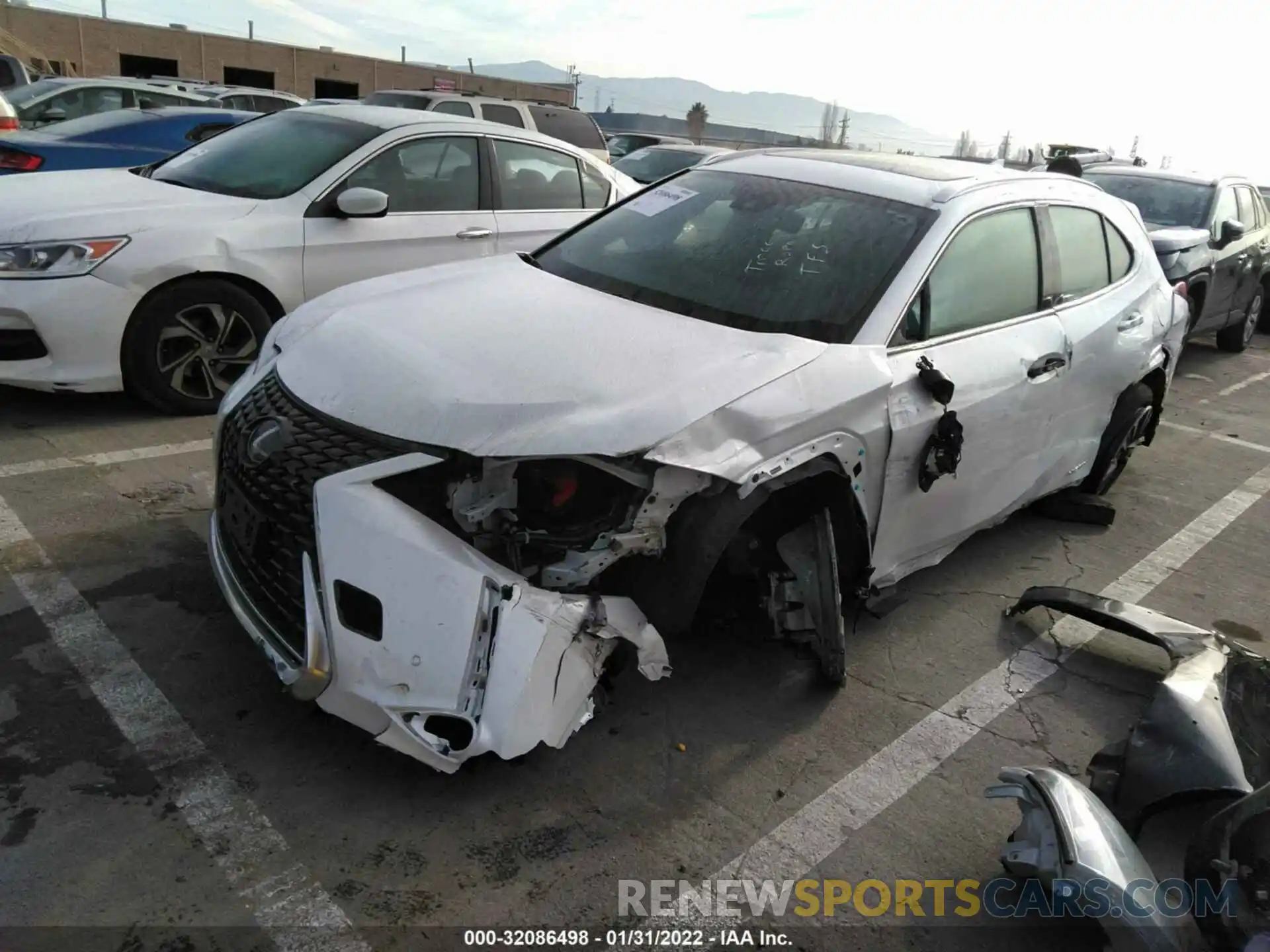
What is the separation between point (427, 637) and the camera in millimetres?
2385

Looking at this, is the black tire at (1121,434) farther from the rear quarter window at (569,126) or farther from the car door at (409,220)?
the rear quarter window at (569,126)

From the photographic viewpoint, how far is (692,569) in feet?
9.04

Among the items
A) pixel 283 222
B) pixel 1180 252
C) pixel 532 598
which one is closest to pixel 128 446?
pixel 283 222

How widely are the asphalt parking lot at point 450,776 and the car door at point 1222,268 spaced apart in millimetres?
5570

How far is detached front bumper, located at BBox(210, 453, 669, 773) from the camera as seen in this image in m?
2.37

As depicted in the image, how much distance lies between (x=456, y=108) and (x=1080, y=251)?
333 inches

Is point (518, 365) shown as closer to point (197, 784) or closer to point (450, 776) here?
point (450, 776)

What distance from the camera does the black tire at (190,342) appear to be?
4.88m

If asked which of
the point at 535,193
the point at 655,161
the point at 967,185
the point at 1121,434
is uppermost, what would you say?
the point at 967,185

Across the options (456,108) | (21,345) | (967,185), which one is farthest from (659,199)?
(456,108)

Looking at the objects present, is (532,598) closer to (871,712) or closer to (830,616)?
(830,616)

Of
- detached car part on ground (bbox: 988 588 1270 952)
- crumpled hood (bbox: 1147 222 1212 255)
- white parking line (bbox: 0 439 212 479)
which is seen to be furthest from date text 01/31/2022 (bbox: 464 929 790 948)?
crumpled hood (bbox: 1147 222 1212 255)

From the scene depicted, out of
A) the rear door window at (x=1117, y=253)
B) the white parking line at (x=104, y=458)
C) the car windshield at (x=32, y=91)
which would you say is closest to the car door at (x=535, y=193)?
the white parking line at (x=104, y=458)

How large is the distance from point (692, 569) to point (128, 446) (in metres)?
3.34
